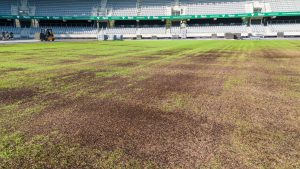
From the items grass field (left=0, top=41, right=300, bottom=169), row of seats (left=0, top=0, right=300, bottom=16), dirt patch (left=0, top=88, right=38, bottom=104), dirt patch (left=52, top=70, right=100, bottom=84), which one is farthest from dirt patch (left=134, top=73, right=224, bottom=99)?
row of seats (left=0, top=0, right=300, bottom=16)

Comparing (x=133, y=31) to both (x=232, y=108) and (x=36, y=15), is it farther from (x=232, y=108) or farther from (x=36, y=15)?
(x=232, y=108)

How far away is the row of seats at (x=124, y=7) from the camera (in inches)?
2269

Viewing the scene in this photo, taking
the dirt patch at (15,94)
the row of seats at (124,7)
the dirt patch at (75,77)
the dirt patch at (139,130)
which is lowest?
the dirt patch at (139,130)

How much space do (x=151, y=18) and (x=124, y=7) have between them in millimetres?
7269

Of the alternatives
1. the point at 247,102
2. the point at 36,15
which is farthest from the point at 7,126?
the point at 36,15

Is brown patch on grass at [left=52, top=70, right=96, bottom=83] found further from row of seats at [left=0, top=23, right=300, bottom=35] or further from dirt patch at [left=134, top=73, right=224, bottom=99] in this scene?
row of seats at [left=0, top=23, right=300, bottom=35]

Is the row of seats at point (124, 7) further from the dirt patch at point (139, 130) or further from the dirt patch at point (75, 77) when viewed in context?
the dirt patch at point (139, 130)

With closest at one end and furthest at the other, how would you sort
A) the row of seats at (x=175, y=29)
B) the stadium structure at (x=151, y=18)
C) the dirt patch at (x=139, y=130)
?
the dirt patch at (x=139, y=130), the row of seats at (x=175, y=29), the stadium structure at (x=151, y=18)

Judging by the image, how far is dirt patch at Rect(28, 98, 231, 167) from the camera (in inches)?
131

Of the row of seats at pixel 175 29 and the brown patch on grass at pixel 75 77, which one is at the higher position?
the row of seats at pixel 175 29

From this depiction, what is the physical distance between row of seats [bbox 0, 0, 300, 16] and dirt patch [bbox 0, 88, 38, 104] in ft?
180

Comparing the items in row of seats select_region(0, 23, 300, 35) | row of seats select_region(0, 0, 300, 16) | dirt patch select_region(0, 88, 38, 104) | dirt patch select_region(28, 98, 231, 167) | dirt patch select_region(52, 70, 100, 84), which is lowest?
dirt patch select_region(28, 98, 231, 167)

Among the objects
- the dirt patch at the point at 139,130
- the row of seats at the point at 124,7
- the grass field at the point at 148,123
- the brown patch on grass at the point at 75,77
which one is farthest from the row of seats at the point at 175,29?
the dirt patch at the point at 139,130

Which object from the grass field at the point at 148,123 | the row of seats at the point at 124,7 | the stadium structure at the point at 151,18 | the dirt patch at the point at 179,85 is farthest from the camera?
the row of seats at the point at 124,7
